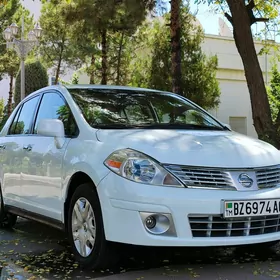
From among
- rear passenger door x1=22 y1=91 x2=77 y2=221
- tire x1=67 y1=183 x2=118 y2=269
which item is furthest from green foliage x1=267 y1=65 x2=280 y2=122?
tire x1=67 y1=183 x2=118 y2=269

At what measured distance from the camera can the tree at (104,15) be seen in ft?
40.1

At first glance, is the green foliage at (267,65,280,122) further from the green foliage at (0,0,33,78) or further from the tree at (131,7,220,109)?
the green foliage at (0,0,33,78)

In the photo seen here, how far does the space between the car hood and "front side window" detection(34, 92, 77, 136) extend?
505mm

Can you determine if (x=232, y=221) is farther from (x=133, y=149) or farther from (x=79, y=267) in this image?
(x=79, y=267)

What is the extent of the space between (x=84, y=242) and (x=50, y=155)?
3.28 feet

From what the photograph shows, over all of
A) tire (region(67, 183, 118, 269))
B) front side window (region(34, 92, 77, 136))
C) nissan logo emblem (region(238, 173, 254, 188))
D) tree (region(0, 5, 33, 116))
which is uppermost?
tree (region(0, 5, 33, 116))

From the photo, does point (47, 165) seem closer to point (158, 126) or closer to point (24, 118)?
point (158, 126)

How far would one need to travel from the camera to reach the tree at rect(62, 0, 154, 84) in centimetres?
1221

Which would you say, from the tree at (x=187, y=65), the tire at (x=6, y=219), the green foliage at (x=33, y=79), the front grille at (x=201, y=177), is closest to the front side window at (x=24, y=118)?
the tire at (x=6, y=219)

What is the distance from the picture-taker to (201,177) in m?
3.59

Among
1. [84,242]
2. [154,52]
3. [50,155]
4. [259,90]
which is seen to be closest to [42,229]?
[50,155]

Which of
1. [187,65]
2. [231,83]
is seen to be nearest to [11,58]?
[231,83]

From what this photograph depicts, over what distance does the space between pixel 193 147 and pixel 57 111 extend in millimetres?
1709

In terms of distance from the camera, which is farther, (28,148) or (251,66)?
(251,66)
